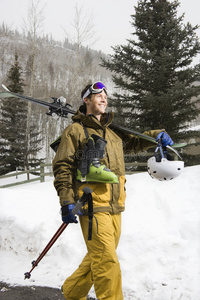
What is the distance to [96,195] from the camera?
232 cm

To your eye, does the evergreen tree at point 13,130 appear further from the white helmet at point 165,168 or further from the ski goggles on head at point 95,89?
the white helmet at point 165,168

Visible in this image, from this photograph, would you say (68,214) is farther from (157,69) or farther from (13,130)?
(13,130)

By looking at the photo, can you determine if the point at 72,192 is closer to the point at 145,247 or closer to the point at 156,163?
the point at 156,163

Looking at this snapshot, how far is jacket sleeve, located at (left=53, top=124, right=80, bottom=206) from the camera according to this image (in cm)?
232

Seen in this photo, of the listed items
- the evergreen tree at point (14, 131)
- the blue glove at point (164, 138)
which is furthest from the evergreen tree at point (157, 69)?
the evergreen tree at point (14, 131)

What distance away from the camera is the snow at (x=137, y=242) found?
133 inches

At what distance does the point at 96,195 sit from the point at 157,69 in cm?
948

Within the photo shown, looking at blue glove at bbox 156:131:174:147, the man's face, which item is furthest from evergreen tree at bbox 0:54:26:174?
blue glove at bbox 156:131:174:147

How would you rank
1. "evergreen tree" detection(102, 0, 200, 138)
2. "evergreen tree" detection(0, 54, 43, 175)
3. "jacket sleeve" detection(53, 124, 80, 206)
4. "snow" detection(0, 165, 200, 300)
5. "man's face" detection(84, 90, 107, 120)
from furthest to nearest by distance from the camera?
"evergreen tree" detection(0, 54, 43, 175) → "evergreen tree" detection(102, 0, 200, 138) → "snow" detection(0, 165, 200, 300) → "man's face" detection(84, 90, 107, 120) → "jacket sleeve" detection(53, 124, 80, 206)

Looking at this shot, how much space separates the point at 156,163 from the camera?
105 inches

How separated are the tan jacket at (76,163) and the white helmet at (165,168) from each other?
0.38 m

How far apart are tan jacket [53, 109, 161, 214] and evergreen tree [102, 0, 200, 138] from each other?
7723mm

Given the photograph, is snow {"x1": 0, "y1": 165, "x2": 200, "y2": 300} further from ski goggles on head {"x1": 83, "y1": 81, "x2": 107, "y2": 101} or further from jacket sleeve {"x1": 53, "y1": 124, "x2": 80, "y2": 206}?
ski goggles on head {"x1": 83, "y1": 81, "x2": 107, "y2": 101}

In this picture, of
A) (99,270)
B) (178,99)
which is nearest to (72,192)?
(99,270)
